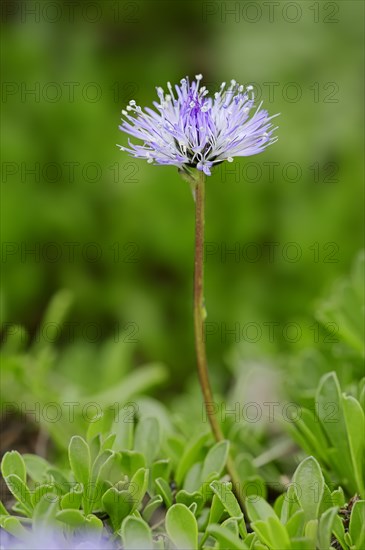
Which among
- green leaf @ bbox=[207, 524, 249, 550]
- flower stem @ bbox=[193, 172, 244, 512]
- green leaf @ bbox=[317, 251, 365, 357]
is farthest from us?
green leaf @ bbox=[317, 251, 365, 357]

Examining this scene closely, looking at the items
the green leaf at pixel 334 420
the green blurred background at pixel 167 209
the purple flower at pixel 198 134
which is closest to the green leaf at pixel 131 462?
the green leaf at pixel 334 420

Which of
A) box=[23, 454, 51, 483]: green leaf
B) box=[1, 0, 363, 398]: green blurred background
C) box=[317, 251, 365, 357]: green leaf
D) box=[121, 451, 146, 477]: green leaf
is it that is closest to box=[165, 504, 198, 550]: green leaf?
box=[121, 451, 146, 477]: green leaf

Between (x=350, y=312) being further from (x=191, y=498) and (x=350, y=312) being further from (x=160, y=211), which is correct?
(x=160, y=211)

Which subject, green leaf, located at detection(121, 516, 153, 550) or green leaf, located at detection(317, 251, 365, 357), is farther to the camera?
green leaf, located at detection(317, 251, 365, 357)

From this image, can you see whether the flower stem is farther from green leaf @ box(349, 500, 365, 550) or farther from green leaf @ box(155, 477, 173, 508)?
green leaf @ box(349, 500, 365, 550)

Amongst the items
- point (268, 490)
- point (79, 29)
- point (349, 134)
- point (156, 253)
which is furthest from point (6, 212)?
point (268, 490)

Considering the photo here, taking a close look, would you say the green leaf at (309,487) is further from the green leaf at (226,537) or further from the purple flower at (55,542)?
the purple flower at (55,542)
